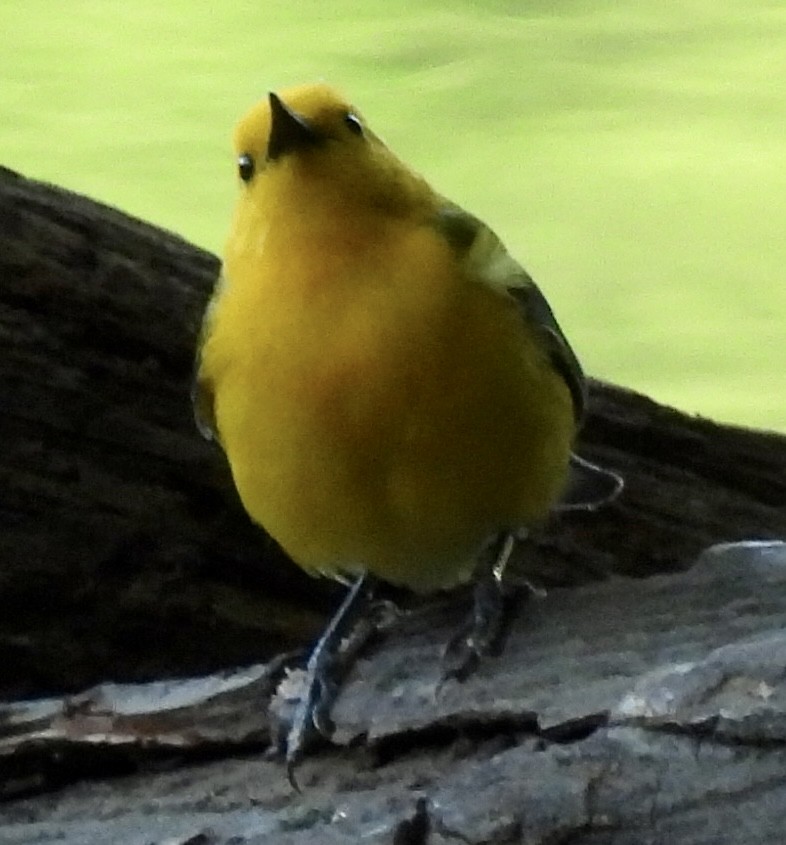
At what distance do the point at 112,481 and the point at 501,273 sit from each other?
1.49ft

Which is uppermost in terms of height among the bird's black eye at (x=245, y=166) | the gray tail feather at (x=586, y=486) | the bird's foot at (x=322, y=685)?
the bird's black eye at (x=245, y=166)

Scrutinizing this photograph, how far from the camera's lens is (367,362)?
0.98 m

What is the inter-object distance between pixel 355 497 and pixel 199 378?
19 centimetres

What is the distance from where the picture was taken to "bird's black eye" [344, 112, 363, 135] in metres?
1.06

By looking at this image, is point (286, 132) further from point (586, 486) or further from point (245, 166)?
point (586, 486)

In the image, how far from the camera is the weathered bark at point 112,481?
1312mm

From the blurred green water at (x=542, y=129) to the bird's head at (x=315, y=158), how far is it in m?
0.71

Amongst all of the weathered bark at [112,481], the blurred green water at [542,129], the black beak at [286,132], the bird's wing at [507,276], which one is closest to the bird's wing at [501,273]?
the bird's wing at [507,276]

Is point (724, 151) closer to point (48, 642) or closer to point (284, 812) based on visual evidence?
point (48, 642)

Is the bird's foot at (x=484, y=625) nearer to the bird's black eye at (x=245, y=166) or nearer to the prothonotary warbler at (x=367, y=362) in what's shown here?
the prothonotary warbler at (x=367, y=362)

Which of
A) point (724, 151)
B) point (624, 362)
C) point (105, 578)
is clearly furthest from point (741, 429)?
point (105, 578)

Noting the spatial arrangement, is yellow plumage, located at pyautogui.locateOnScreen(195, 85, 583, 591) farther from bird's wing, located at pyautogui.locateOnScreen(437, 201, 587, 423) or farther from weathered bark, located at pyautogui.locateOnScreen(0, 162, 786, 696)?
weathered bark, located at pyautogui.locateOnScreen(0, 162, 786, 696)

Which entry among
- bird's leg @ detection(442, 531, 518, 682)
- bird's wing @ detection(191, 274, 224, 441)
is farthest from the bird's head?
bird's leg @ detection(442, 531, 518, 682)

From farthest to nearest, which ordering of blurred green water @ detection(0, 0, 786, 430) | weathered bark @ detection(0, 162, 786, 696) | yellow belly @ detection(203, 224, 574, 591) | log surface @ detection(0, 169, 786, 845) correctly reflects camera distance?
blurred green water @ detection(0, 0, 786, 430)
weathered bark @ detection(0, 162, 786, 696)
yellow belly @ detection(203, 224, 574, 591)
log surface @ detection(0, 169, 786, 845)
